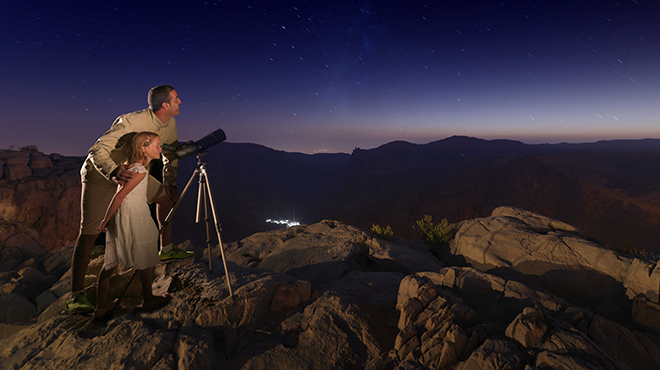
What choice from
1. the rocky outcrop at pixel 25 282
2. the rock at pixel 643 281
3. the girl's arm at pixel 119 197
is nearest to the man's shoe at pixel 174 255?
the girl's arm at pixel 119 197

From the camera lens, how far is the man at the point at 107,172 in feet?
9.46

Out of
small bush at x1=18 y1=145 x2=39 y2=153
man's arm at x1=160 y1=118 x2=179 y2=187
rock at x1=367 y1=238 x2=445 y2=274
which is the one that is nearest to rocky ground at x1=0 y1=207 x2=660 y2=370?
man's arm at x1=160 y1=118 x2=179 y2=187

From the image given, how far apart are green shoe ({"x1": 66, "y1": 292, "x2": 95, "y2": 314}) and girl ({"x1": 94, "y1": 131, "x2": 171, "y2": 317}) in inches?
10.9

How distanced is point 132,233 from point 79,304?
128 cm

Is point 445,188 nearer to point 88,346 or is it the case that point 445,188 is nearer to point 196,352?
point 196,352

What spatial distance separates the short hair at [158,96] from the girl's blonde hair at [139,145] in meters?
0.50

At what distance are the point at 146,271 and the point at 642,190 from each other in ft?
247

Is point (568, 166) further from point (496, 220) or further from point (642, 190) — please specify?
point (496, 220)

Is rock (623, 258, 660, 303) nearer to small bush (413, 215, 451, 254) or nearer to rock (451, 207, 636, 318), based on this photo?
rock (451, 207, 636, 318)

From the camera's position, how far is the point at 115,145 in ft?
10.0

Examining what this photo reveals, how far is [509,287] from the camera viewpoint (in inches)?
183

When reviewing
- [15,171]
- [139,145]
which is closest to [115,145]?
[139,145]

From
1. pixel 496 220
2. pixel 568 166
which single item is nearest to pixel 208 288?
pixel 496 220

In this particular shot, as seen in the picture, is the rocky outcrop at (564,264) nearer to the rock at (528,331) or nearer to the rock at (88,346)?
the rock at (528,331)
